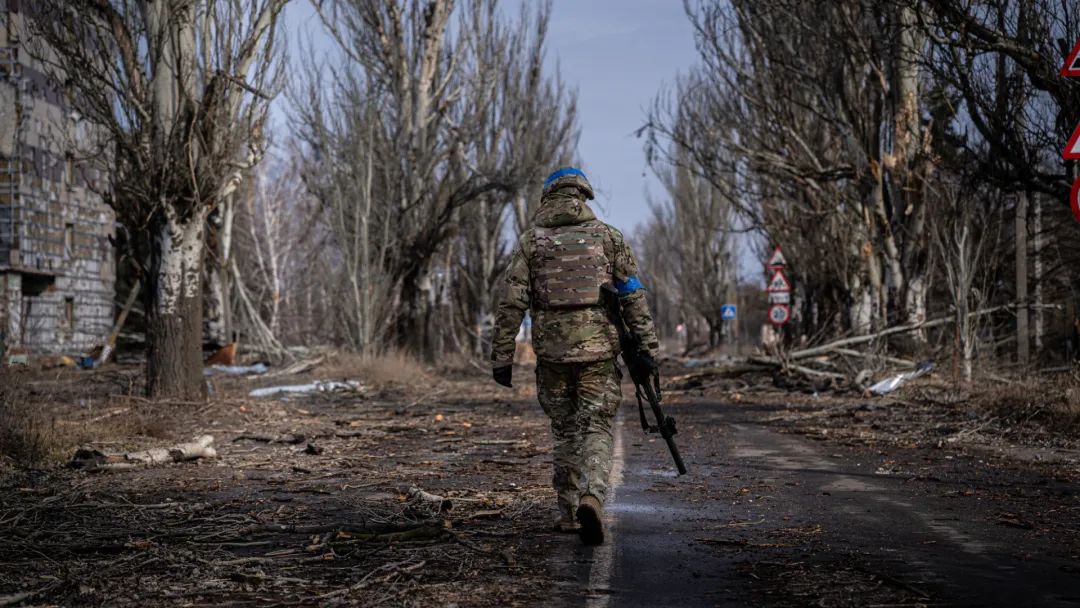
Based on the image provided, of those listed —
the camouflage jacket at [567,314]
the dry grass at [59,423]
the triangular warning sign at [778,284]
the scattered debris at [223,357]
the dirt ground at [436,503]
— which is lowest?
the dirt ground at [436,503]

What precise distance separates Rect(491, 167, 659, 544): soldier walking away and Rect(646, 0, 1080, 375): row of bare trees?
304 inches

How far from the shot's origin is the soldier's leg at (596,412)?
20.0 ft

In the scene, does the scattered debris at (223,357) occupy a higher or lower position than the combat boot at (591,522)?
higher

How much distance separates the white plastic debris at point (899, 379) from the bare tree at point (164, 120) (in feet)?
33.7

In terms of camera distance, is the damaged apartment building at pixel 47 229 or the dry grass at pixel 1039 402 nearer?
the dry grass at pixel 1039 402

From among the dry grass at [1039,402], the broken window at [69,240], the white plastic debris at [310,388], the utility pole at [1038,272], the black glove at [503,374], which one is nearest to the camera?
the black glove at [503,374]

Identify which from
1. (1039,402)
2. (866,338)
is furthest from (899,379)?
(1039,402)

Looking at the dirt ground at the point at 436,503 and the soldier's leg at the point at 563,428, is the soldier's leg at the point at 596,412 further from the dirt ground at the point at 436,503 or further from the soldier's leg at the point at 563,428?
the dirt ground at the point at 436,503

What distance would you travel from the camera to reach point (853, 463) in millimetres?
9523

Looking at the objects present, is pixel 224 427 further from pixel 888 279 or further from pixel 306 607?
pixel 888 279

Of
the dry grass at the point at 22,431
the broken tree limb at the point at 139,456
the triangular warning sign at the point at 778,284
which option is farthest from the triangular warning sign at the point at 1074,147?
the triangular warning sign at the point at 778,284

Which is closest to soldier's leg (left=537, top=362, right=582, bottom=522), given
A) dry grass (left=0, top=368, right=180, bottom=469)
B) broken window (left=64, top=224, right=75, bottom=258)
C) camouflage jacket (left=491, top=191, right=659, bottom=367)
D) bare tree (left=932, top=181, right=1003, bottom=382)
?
camouflage jacket (left=491, top=191, right=659, bottom=367)

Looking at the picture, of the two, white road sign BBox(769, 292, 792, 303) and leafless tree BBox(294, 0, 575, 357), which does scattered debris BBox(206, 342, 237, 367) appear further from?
white road sign BBox(769, 292, 792, 303)

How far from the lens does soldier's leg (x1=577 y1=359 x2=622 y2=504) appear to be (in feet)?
20.0
